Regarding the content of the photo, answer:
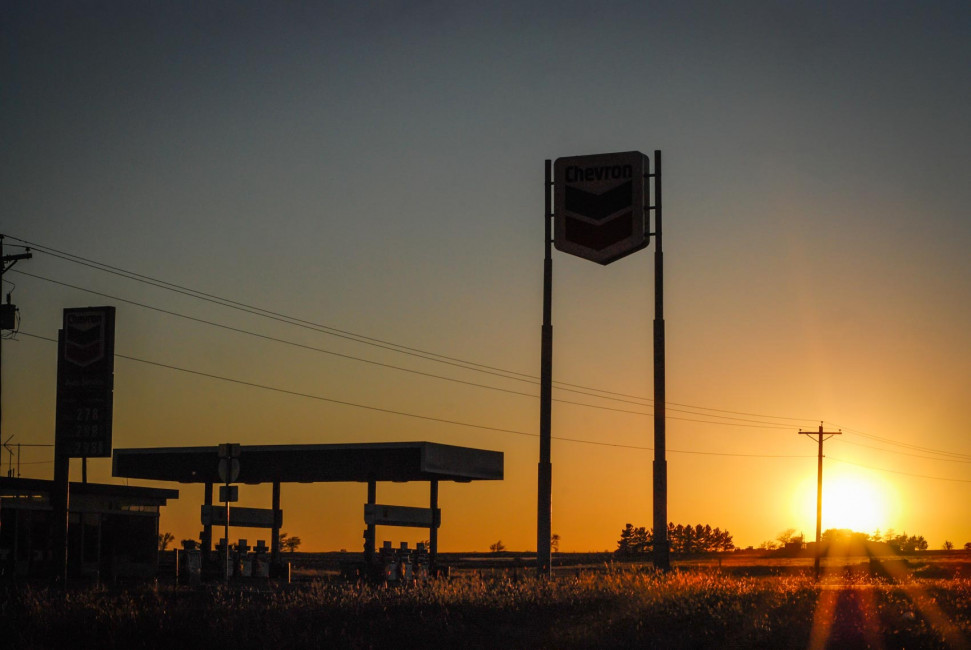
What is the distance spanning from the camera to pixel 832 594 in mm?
21969

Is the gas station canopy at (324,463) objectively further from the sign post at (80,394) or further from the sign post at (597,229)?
the sign post at (597,229)

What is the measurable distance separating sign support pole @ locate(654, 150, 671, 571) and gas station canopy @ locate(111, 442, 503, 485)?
84.6 ft

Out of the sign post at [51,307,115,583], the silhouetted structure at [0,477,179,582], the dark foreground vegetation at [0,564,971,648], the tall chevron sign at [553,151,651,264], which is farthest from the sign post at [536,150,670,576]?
the silhouetted structure at [0,477,179,582]

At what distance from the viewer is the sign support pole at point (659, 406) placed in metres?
21.6

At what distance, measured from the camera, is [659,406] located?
2183 centimetres

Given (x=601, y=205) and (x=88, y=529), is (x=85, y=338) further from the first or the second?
(x=88, y=529)

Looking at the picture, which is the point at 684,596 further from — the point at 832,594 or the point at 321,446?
the point at 321,446

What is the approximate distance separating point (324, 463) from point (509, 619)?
3456 cm

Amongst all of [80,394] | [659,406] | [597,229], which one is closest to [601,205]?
[597,229]

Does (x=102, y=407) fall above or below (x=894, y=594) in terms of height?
above

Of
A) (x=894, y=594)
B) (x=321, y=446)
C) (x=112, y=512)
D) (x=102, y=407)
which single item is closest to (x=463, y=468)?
(x=321, y=446)

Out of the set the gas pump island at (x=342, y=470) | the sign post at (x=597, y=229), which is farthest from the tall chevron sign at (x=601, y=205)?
the gas pump island at (x=342, y=470)

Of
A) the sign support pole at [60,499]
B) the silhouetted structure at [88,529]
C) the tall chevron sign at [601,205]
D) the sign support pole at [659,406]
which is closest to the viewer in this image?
the sign support pole at [659,406]

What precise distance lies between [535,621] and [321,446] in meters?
33.1
